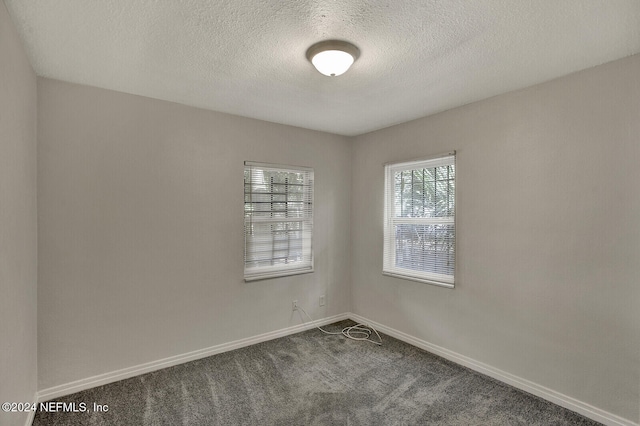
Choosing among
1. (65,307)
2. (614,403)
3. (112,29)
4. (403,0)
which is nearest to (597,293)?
(614,403)

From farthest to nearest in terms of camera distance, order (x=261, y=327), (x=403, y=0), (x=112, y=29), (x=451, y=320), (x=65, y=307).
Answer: (x=261, y=327) → (x=451, y=320) → (x=65, y=307) → (x=112, y=29) → (x=403, y=0)

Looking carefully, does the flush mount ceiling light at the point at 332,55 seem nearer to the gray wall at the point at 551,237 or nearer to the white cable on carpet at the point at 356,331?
the gray wall at the point at 551,237

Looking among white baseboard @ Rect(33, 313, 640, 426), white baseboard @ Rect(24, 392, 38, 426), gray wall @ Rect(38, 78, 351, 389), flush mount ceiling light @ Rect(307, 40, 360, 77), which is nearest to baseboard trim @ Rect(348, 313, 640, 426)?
white baseboard @ Rect(33, 313, 640, 426)

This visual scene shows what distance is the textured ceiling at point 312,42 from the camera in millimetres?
1583

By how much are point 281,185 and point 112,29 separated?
81.5 inches

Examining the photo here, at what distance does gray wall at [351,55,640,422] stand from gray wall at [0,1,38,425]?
122 inches

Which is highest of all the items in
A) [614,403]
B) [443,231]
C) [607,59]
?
[607,59]

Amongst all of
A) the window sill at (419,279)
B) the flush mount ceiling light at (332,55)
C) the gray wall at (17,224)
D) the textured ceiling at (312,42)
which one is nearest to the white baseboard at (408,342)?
the gray wall at (17,224)

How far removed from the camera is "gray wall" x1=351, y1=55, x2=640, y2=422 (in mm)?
2064

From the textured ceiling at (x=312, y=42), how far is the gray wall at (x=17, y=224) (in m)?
0.23

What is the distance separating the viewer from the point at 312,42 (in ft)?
6.19

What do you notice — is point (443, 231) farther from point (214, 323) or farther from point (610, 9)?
point (214, 323)

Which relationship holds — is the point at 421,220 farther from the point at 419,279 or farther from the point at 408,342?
the point at 408,342

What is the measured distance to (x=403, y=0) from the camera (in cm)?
152
